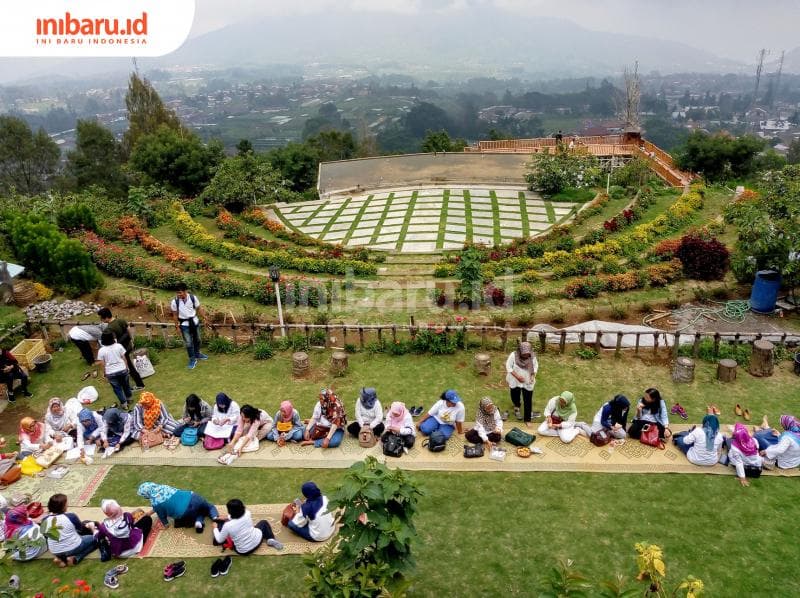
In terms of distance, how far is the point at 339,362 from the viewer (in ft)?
34.7

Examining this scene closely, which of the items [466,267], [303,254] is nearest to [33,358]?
[303,254]

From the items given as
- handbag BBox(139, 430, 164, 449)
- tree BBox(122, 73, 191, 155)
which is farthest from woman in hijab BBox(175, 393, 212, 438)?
tree BBox(122, 73, 191, 155)

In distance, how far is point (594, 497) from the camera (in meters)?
7.38

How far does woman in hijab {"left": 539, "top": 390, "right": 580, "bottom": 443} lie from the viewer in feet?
27.8

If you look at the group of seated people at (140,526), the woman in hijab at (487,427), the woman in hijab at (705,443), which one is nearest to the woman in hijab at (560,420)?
the woman in hijab at (487,427)

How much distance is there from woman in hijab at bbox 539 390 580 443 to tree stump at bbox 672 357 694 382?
271 cm

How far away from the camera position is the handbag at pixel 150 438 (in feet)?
28.3

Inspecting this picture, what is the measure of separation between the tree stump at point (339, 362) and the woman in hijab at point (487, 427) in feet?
10.1

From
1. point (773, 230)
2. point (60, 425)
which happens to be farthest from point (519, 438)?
point (773, 230)

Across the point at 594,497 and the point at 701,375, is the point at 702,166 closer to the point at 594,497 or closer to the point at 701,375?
the point at 701,375

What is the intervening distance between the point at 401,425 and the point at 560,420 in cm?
242

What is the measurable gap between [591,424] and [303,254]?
11242 mm

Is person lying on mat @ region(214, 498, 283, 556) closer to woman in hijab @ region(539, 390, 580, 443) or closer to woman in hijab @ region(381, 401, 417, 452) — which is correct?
woman in hijab @ region(381, 401, 417, 452)

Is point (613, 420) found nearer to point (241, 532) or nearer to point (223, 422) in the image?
point (241, 532)
